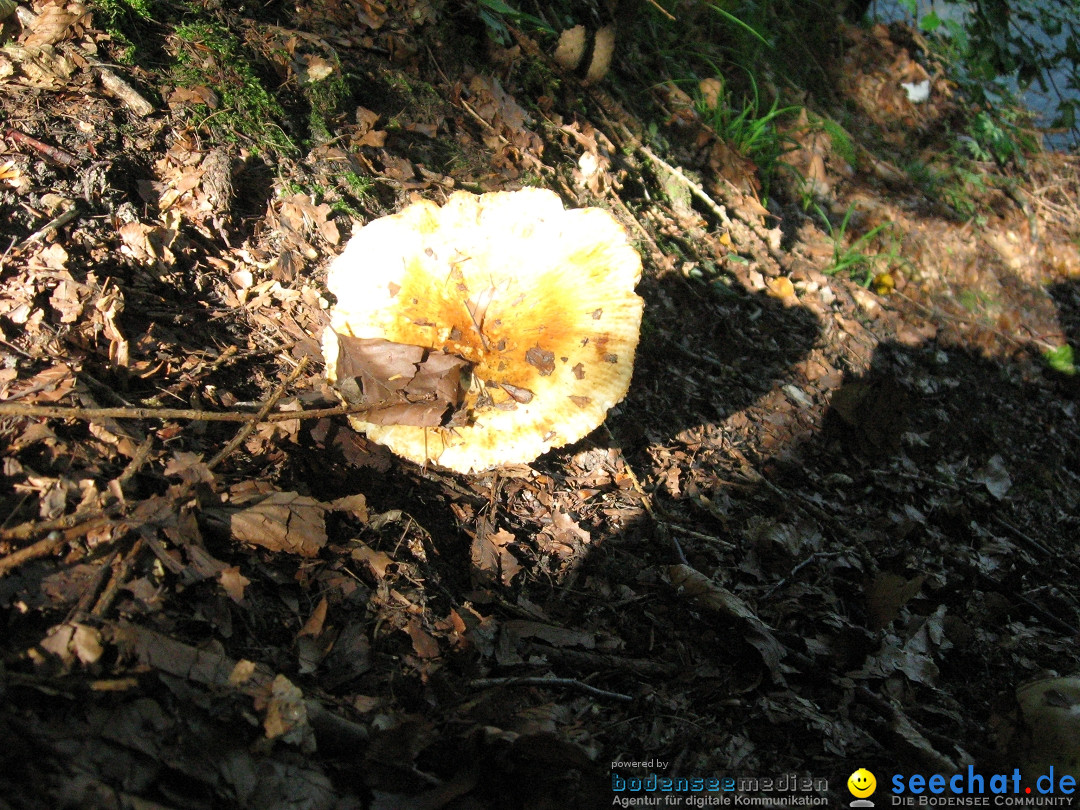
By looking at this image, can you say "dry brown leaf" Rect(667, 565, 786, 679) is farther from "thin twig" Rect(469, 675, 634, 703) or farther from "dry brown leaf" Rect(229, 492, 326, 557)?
"dry brown leaf" Rect(229, 492, 326, 557)

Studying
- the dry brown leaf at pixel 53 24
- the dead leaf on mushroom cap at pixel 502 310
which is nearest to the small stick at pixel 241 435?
the dead leaf on mushroom cap at pixel 502 310

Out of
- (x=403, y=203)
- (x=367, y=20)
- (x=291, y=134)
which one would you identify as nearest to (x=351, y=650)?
(x=403, y=203)

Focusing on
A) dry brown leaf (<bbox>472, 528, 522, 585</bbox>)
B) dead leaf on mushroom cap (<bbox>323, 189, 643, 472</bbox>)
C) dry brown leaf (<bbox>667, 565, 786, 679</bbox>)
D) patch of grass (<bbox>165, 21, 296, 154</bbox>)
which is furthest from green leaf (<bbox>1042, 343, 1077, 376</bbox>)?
patch of grass (<bbox>165, 21, 296, 154</bbox>)

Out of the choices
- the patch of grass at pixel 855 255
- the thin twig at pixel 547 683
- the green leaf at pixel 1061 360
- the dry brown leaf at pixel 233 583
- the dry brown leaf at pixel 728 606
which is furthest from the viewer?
the green leaf at pixel 1061 360

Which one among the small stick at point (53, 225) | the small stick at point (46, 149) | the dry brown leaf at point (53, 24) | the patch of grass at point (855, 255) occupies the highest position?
the dry brown leaf at point (53, 24)

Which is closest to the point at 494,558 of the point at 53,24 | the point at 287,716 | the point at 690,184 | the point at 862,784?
the point at 287,716

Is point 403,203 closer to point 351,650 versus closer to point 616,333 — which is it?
point 616,333

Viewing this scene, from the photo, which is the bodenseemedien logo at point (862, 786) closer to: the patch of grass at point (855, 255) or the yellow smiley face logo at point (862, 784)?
the yellow smiley face logo at point (862, 784)
